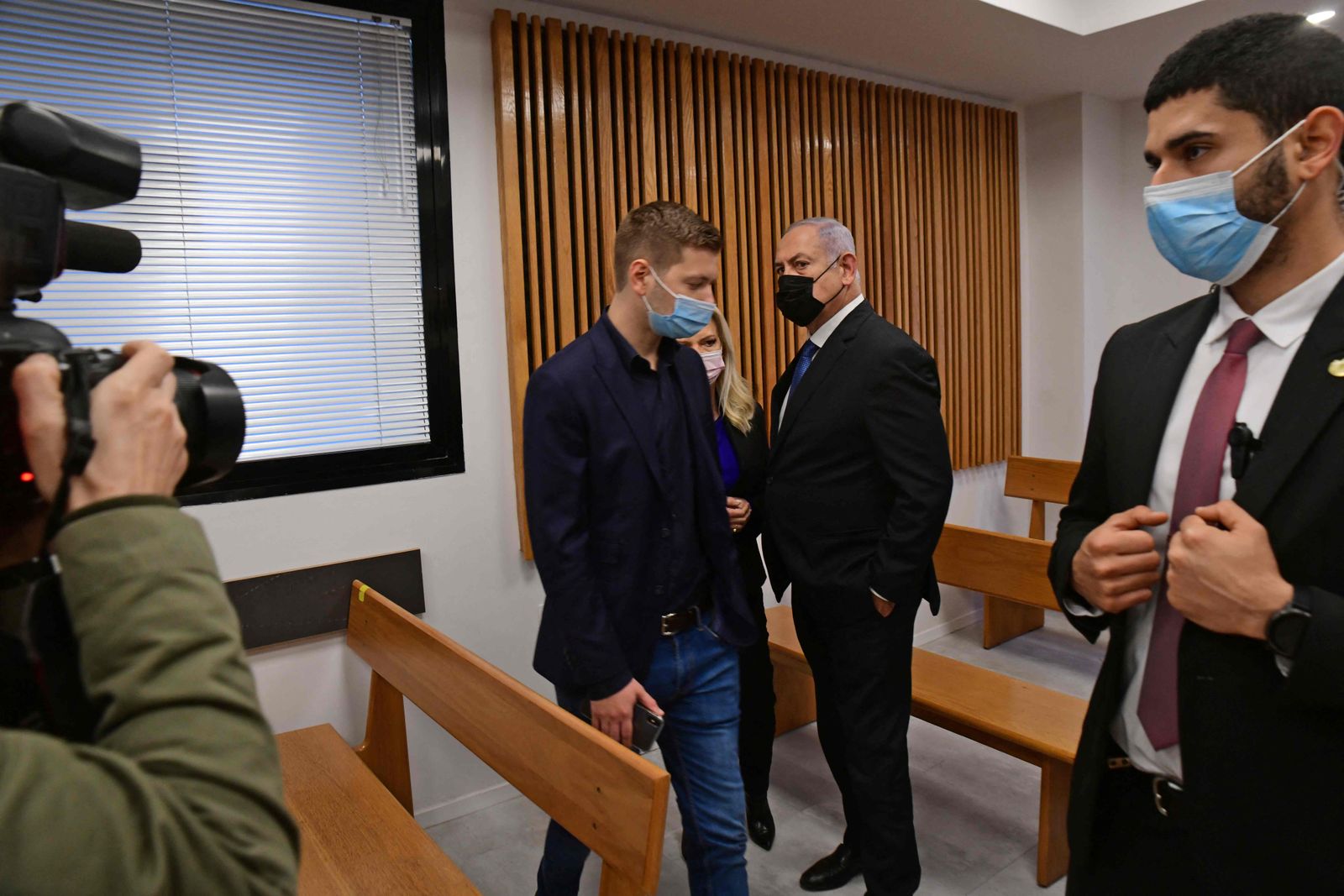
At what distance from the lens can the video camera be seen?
0.64 m

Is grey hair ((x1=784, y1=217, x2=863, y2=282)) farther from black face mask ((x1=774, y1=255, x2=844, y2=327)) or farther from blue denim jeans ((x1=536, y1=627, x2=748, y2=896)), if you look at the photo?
blue denim jeans ((x1=536, y1=627, x2=748, y2=896))

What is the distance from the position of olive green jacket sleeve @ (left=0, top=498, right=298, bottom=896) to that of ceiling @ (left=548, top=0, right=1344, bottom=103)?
3.06 metres

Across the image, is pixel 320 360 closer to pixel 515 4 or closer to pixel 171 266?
pixel 171 266

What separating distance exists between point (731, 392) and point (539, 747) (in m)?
1.52

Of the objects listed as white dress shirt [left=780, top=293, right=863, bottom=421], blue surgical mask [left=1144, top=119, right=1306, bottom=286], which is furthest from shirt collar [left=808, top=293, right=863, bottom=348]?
blue surgical mask [left=1144, top=119, right=1306, bottom=286]

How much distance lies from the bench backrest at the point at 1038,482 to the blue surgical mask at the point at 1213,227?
372 centimetres

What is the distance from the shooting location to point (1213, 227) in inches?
44.5

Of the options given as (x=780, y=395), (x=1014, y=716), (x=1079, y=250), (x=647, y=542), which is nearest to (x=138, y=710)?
(x=647, y=542)

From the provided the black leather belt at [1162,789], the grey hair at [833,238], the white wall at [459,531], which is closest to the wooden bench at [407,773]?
the white wall at [459,531]

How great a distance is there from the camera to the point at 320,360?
283cm

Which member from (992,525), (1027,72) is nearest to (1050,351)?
(992,525)

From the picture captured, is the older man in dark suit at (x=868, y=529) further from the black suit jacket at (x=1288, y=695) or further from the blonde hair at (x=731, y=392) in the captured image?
the black suit jacket at (x=1288, y=695)

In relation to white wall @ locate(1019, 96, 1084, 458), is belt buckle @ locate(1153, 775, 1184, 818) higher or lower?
lower

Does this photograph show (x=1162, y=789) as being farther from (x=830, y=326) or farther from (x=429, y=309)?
(x=429, y=309)
